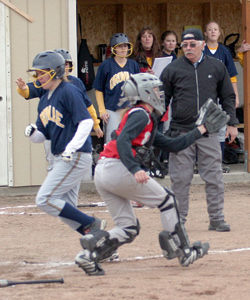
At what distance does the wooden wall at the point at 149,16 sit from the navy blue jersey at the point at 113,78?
3.80 m

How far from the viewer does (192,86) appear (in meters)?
8.70

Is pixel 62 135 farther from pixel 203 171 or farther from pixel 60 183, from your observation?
pixel 203 171

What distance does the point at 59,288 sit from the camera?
604 centimetres

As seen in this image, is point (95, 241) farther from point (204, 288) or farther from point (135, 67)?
point (135, 67)

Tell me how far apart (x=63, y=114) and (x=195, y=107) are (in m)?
2.00

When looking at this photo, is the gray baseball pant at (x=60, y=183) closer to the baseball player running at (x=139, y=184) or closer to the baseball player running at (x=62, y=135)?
the baseball player running at (x=62, y=135)

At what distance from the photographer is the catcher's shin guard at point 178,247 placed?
659cm

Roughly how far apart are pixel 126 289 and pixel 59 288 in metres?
0.49

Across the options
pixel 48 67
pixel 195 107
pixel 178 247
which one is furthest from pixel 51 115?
pixel 195 107

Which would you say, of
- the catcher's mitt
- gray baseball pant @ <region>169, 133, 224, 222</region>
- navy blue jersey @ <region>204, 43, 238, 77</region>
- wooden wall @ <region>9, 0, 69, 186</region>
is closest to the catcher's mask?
the catcher's mitt

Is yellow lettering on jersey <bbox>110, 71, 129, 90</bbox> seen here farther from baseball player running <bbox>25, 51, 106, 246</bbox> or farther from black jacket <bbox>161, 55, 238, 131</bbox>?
baseball player running <bbox>25, 51, 106, 246</bbox>

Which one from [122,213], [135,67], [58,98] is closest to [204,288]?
[122,213]

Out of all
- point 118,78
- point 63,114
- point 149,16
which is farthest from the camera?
point 149,16

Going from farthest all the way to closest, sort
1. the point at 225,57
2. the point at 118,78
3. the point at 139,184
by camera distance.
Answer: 1. the point at 225,57
2. the point at 118,78
3. the point at 139,184
